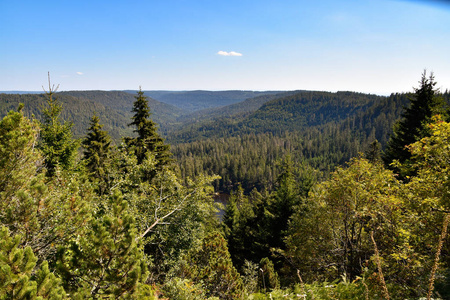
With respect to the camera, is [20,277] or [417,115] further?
[417,115]

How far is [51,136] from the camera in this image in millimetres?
13359

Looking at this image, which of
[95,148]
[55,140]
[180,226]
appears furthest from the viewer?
[95,148]

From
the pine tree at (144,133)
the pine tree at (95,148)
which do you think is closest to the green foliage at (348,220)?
the pine tree at (144,133)

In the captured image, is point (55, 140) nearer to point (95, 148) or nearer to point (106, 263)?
point (95, 148)

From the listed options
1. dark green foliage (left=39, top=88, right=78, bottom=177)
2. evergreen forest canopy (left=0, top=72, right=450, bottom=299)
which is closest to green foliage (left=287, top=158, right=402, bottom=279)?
evergreen forest canopy (left=0, top=72, right=450, bottom=299)

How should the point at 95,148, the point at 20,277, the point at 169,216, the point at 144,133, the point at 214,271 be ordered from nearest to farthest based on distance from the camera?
1. the point at 20,277
2. the point at 169,216
3. the point at 214,271
4. the point at 144,133
5. the point at 95,148

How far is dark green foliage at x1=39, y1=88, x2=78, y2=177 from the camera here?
43.2ft

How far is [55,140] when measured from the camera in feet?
44.5

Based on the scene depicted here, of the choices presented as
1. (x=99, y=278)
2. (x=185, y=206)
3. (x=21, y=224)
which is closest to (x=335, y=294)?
(x=99, y=278)

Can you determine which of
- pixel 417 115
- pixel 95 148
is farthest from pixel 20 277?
pixel 417 115

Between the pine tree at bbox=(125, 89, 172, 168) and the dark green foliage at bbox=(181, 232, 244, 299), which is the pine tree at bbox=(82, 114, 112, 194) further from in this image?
the dark green foliage at bbox=(181, 232, 244, 299)

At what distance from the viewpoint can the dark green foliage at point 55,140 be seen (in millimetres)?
13156

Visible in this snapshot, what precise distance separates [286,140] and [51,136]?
19003 cm

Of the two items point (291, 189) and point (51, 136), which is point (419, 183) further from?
point (51, 136)
